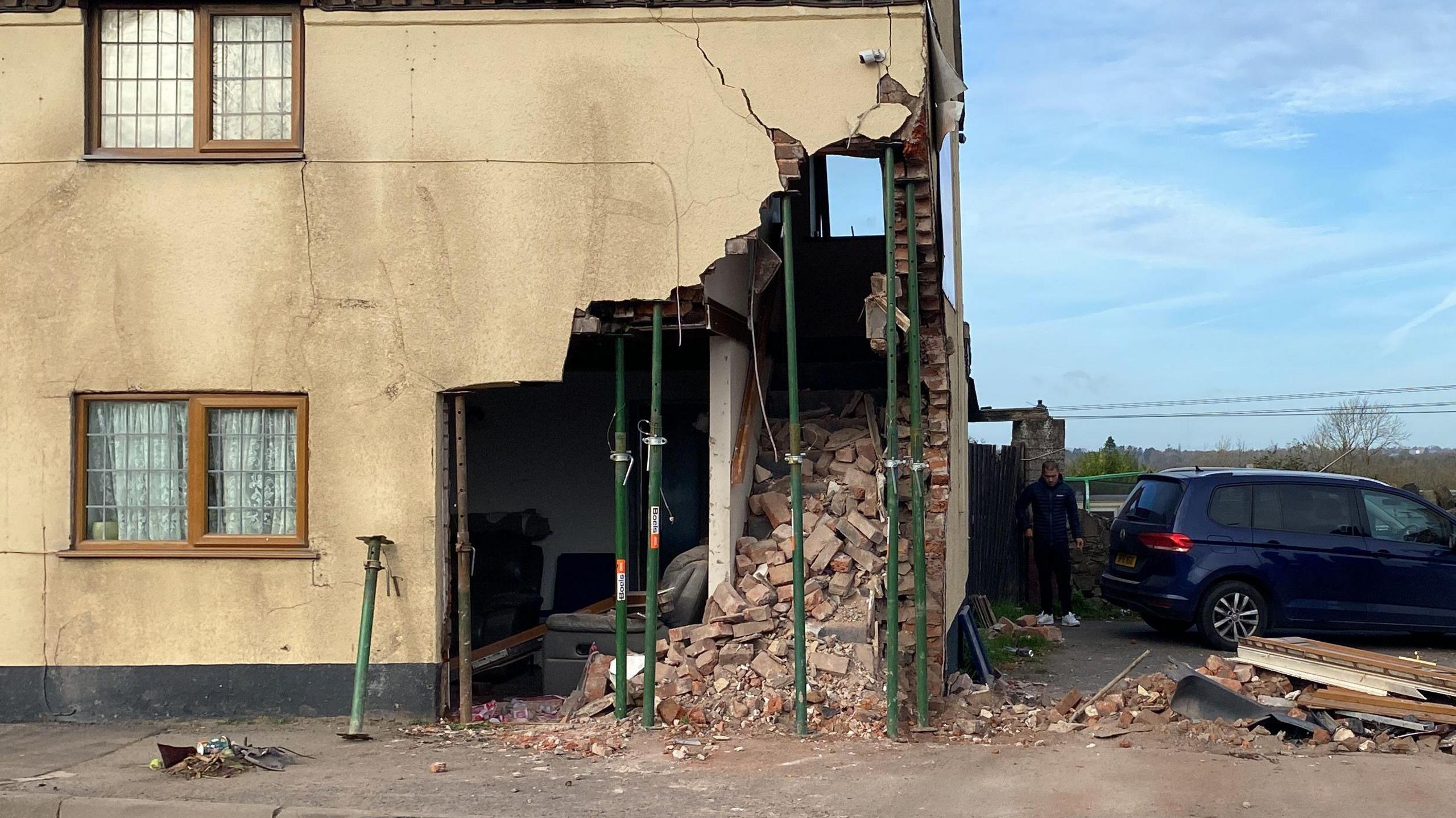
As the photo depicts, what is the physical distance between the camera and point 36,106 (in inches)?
340

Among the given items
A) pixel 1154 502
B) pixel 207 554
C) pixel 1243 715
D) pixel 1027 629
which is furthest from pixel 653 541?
pixel 1154 502

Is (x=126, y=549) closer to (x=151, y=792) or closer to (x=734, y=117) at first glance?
(x=151, y=792)

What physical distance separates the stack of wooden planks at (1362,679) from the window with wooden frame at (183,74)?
758cm

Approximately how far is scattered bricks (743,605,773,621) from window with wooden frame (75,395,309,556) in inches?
121

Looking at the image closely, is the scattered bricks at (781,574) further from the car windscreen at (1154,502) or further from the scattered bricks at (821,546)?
the car windscreen at (1154,502)

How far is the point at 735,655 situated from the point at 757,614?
305mm

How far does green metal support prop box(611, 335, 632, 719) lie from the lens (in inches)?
325

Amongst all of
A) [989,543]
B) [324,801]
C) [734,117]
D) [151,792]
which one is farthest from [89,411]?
[989,543]

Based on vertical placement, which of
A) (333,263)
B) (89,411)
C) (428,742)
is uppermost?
(333,263)

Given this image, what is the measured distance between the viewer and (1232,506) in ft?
39.6

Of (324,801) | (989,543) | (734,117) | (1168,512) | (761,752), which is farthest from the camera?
(989,543)

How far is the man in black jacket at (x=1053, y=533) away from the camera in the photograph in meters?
13.5

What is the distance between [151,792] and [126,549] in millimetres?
2242

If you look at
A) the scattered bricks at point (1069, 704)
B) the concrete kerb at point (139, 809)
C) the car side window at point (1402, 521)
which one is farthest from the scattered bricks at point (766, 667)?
the car side window at point (1402, 521)
